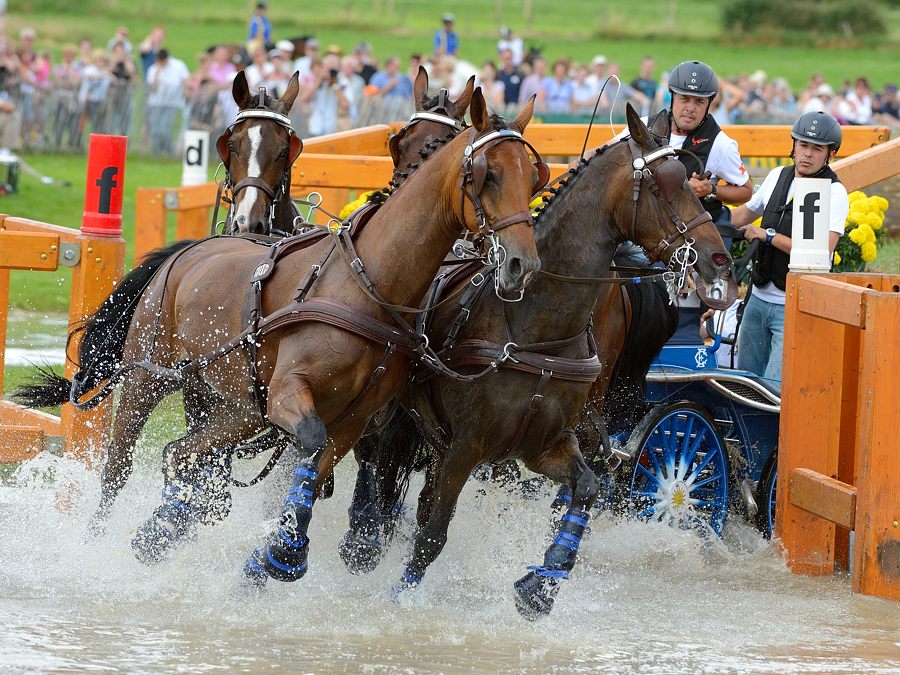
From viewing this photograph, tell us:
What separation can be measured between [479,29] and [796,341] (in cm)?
3823

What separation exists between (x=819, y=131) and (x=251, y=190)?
9.11 ft

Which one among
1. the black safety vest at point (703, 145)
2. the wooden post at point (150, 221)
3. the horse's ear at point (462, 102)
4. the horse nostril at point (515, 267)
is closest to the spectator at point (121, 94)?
the wooden post at point (150, 221)

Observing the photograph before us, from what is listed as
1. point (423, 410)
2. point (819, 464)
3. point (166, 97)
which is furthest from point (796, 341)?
point (166, 97)

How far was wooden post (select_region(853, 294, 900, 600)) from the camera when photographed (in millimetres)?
5672

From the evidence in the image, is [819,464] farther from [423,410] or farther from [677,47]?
[677,47]

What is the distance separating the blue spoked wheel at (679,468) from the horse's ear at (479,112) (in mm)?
2157

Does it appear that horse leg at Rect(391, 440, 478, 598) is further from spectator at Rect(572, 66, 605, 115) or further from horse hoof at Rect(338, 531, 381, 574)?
spectator at Rect(572, 66, 605, 115)

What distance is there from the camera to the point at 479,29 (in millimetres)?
43312

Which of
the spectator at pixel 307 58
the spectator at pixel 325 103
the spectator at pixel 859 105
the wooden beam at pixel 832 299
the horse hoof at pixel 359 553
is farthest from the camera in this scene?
the spectator at pixel 859 105

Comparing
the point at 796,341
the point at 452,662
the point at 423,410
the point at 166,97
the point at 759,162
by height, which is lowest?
the point at 452,662

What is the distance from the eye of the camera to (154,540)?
18.9 ft

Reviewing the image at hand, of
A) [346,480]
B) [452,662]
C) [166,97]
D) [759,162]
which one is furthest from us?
[166,97]

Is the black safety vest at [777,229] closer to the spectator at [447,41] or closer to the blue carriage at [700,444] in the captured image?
the blue carriage at [700,444]

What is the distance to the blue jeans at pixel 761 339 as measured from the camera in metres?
7.06
